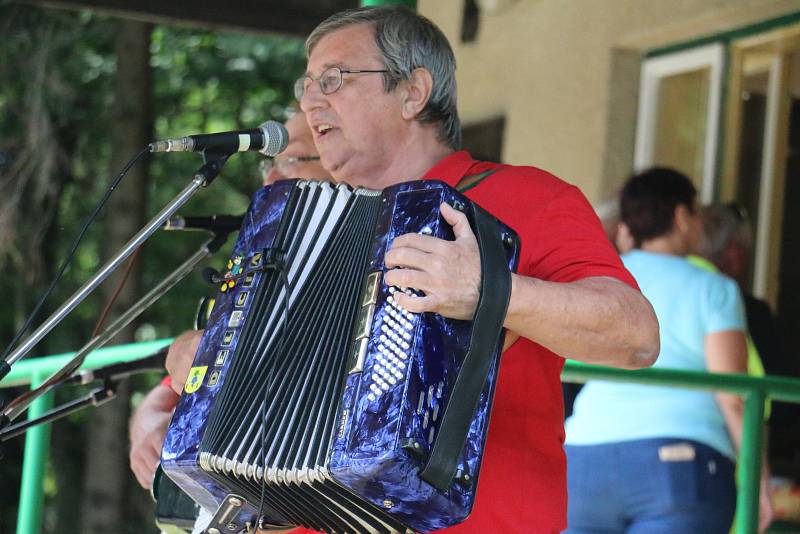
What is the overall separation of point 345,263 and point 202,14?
4.06m

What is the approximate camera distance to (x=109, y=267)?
2311 mm

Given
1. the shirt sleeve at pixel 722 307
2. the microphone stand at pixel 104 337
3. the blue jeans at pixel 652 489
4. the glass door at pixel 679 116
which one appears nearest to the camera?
the microphone stand at pixel 104 337

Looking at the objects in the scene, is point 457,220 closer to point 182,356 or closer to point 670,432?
point 182,356

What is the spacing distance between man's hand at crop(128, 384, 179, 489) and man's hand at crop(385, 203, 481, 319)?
48.0 inches

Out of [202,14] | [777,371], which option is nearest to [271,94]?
[202,14]

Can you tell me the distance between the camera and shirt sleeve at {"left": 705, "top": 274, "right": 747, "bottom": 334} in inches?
150

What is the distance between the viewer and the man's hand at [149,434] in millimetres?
3143

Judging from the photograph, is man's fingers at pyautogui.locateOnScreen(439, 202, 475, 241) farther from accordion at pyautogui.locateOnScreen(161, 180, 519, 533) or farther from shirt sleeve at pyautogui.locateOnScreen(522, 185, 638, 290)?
shirt sleeve at pyautogui.locateOnScreen(522, 185, 638, 290)

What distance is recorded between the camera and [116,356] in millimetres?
3764

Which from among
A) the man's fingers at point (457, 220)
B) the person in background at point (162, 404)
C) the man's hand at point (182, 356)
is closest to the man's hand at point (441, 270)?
the man's fingers at point (457, 220)

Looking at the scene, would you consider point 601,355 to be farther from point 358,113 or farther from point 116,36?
point 116,36

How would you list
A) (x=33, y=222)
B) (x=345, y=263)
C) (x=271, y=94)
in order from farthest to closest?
(x=271, y=94) < (x=33, y=222) < (x=345, y=263)

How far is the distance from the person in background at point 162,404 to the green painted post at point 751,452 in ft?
4.29

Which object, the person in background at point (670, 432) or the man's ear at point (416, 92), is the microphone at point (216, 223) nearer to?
the man's ear at point (416, 92)
